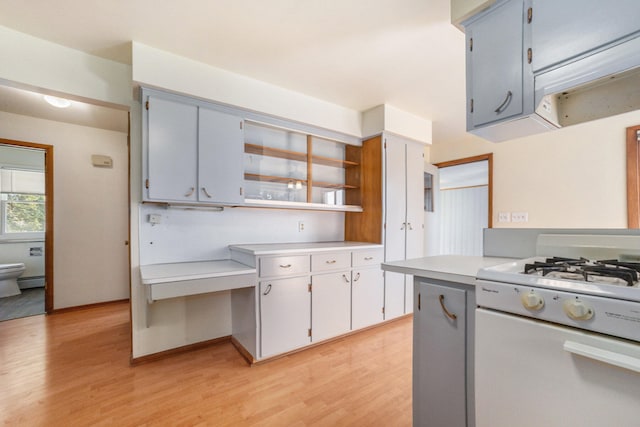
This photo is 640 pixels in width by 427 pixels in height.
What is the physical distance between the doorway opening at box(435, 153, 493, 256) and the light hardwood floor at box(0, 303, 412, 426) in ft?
8.92

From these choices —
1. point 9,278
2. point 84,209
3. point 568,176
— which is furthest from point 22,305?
point 568,176

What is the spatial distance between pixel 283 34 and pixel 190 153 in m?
1.16

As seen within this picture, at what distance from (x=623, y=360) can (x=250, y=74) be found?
9.24ft

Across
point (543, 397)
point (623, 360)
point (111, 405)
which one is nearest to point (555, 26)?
point (623, 360)

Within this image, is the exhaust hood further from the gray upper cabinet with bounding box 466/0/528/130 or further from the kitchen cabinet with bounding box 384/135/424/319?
the kitchen cabinet with bounding box 384/135/424/319

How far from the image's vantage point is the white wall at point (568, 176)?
9.59 feet

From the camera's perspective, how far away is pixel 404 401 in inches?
72.6

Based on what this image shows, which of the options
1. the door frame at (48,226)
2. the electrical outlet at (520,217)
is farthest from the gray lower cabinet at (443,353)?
the door frame at (48,226)

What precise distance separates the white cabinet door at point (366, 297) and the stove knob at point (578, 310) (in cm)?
205

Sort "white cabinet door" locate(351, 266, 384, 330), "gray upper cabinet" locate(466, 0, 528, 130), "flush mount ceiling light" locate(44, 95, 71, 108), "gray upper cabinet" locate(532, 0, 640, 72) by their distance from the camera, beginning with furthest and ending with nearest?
"white cabinet door" locate(351, 266, 384, 330) → "flush mount ceiling light" locate(44, 95, 71, 108) → "gray upper cabinet" locate(466, 0, 528, 130) → "gray upper cabinet" locate(532, 0, 640, 72)

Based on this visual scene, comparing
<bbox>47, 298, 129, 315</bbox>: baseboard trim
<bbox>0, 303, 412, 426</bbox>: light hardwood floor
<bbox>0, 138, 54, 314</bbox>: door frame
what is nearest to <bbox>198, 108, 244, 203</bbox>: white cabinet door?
<bbox>0, 303, 412, 426</bbox>: light hardwood floor

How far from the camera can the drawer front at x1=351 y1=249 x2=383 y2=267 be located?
288 cm

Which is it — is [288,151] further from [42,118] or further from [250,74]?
[42,118]

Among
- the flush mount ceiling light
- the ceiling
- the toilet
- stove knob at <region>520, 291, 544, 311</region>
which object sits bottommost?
the toilet
